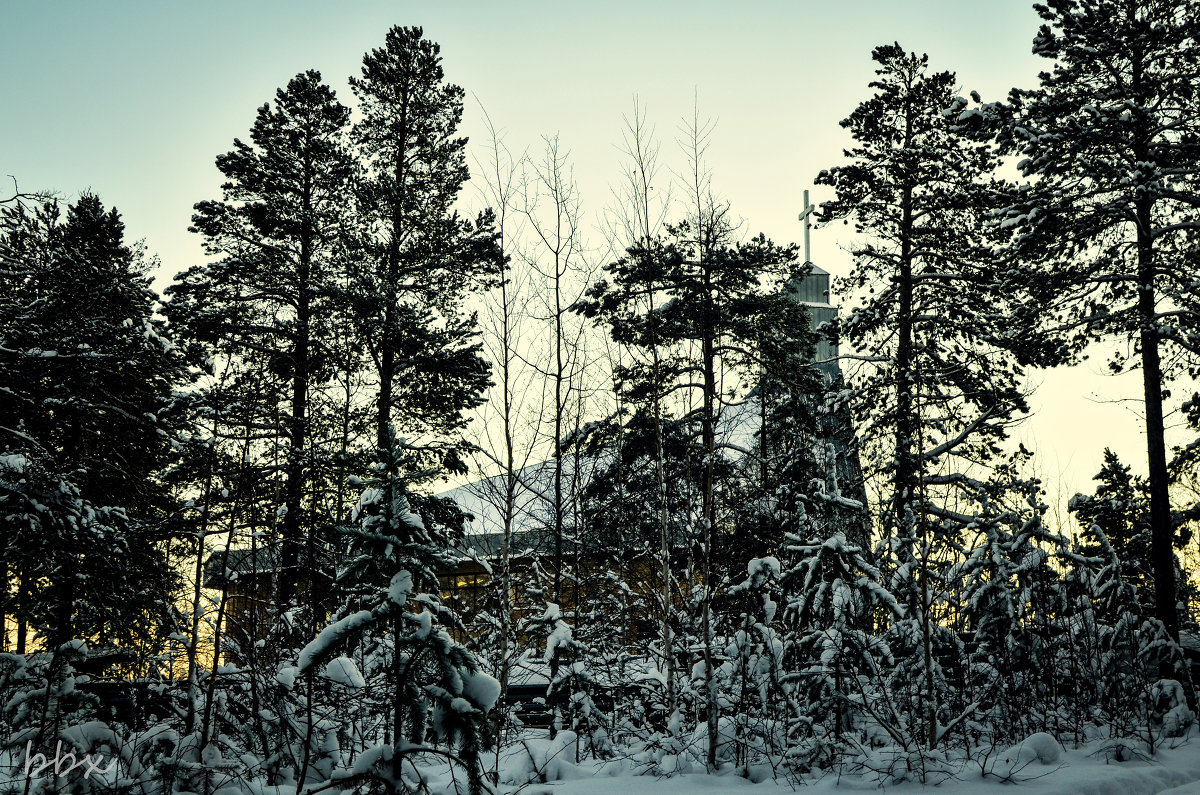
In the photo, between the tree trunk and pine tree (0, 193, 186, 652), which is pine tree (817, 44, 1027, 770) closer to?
the tree trunk

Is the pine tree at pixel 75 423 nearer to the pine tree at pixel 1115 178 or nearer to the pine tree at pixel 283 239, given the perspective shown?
the pine tree at pixel 283 239

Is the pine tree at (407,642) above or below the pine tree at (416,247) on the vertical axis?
below

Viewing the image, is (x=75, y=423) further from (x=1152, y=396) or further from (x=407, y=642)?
(x=1152, y=396)

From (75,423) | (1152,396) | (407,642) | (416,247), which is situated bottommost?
(407,642)

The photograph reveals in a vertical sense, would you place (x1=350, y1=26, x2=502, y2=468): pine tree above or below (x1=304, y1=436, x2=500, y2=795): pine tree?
above

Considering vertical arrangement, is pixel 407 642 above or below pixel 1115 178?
below

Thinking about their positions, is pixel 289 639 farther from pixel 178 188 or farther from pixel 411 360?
pixel 178 188

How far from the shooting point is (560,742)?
28.6 ft

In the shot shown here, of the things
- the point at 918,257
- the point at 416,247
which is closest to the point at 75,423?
the point at 416,247

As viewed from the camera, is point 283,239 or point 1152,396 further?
point 283,239

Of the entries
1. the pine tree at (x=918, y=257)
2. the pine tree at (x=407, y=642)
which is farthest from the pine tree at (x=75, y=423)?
the pine tree at (x=918, y=257)

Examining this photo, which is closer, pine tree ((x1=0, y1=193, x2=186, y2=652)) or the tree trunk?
pine tree ((x1=0, y1=193, x2=186, y2=652))

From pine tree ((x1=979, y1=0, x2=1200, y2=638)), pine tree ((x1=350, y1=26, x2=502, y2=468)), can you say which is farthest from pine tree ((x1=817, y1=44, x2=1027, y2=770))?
pine tree ((x1=350, y1=26, x2=502, y2=468))

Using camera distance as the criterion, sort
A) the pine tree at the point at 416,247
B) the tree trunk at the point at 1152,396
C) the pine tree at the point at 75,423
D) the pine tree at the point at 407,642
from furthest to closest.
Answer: the pine tree at the point at 416,247
the tree trunk at the point at 1152,396
the pine tree at the point at 75,423
the pine tree at the point at 407,642
